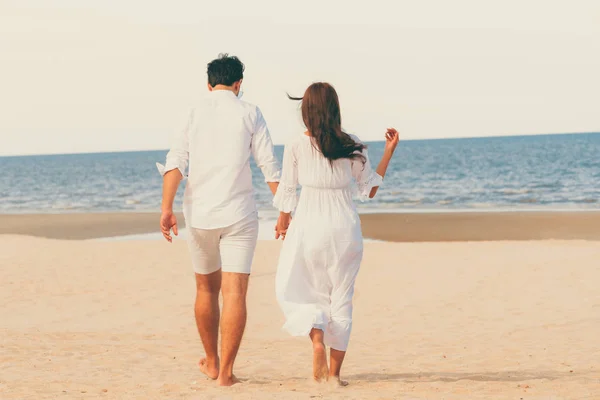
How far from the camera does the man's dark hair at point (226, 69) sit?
5109 mm

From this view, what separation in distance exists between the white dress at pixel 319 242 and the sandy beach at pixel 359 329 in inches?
20.6

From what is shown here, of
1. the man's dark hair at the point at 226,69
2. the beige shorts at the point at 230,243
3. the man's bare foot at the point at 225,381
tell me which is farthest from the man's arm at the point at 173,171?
the man's bare foot at the point at 225,381

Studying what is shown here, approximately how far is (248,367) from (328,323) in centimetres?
153

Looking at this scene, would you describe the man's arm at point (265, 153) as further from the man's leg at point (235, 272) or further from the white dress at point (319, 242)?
the man's leg at point (235, 272)

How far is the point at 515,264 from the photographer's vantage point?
12523 mm

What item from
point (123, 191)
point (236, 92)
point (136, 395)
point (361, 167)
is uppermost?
point (236, 92)

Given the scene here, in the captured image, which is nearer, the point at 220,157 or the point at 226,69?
the point at 220,157

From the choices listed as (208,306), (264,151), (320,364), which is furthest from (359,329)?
(264,151)

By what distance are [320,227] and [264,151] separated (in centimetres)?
57

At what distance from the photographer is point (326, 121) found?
499cm

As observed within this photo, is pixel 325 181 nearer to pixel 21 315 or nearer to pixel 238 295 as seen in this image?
pixel 238 295

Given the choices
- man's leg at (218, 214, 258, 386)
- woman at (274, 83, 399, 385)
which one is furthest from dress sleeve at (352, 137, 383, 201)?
man's leg at (218, 214, 258, 386)

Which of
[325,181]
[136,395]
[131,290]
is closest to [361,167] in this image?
[325,181]

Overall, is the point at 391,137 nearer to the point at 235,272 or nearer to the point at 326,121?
the point at 326,121
